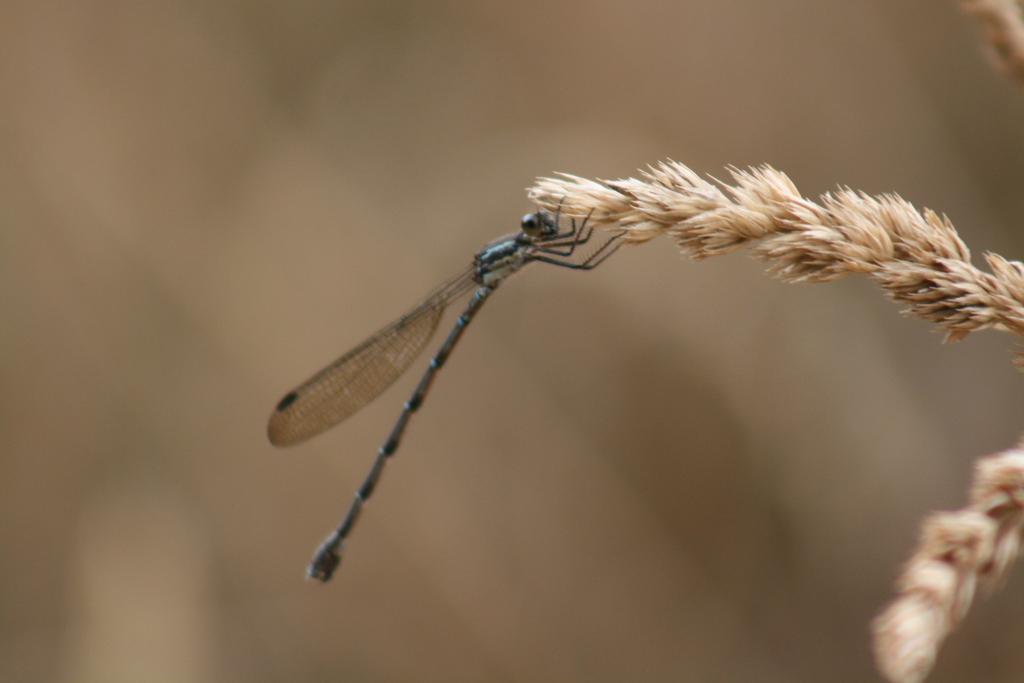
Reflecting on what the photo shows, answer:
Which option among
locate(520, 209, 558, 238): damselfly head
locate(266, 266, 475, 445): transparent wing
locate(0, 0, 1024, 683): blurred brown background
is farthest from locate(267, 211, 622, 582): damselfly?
locate(0, 0, 1024, 683): blurred brown background

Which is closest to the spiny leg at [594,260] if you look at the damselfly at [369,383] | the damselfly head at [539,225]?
the damselfly head at [539,225]

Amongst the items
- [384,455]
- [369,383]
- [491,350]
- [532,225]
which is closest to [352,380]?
[369,383]

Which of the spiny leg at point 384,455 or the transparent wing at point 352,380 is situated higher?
the transparent wing at point 352,380

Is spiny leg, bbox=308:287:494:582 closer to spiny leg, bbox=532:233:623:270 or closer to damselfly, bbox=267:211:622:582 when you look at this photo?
damselfly, bbox=267:211:622:582

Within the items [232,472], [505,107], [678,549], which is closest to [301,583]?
[232,472]

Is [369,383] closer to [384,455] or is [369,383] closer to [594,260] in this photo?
[384,455]

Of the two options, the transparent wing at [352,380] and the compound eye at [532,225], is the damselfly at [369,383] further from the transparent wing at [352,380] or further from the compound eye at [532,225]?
the compound eye at [532,225]

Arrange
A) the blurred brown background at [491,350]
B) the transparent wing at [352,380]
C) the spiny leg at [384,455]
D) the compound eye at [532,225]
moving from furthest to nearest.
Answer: the blurred brown background at [491,350] → the transparent wing at [352,380] → the spiny leg at [384,455] → the compound eye at [532,225]

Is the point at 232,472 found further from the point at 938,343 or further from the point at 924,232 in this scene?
the point at 938,343
